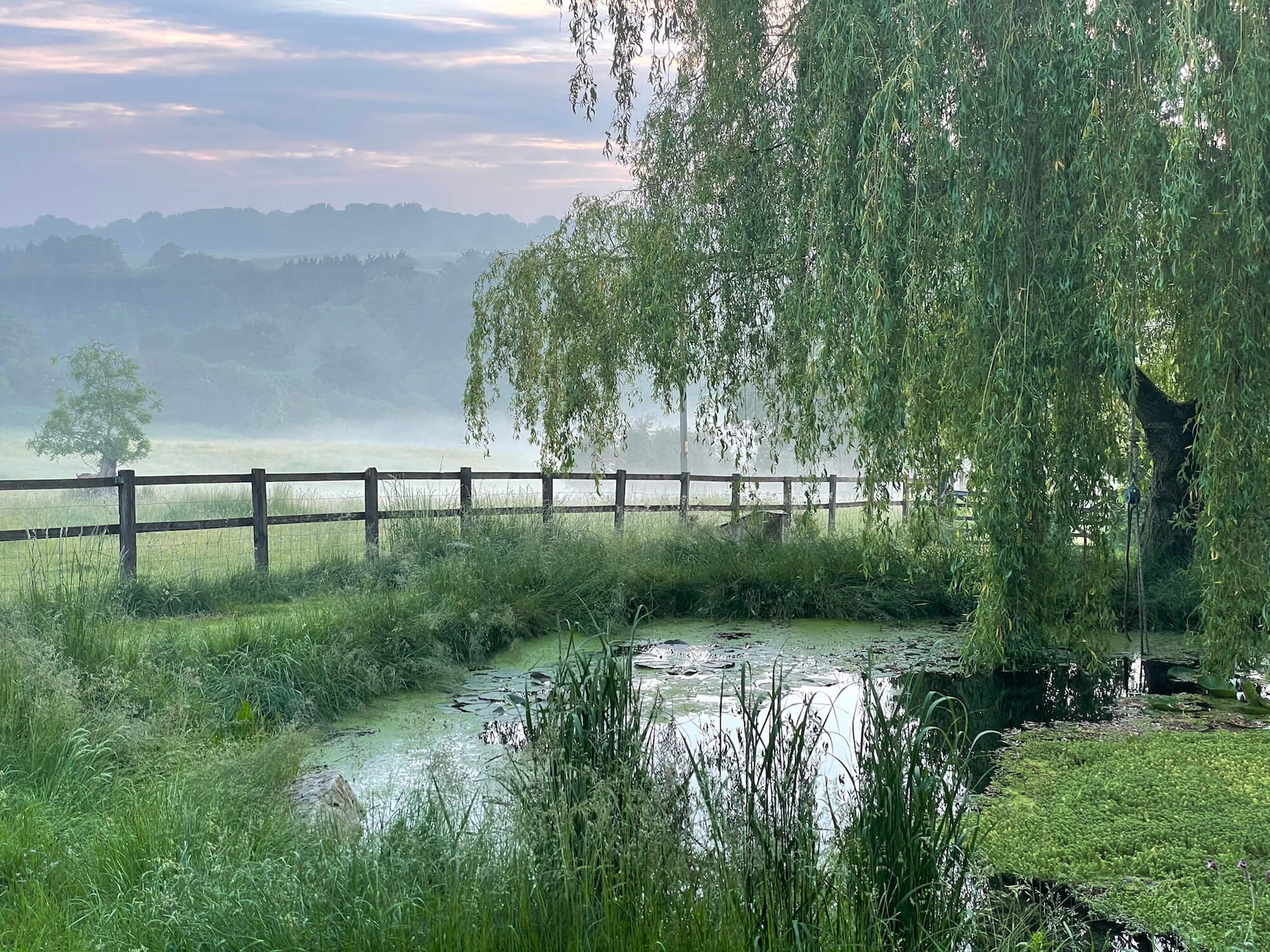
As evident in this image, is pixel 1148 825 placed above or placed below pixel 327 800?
below

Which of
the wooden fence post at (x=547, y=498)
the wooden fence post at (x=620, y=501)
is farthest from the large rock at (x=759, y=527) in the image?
the wooden fence post at (x=547, y=498)

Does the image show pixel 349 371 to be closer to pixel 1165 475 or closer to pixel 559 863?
pixel 1165 475

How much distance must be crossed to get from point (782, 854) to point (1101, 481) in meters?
4.31

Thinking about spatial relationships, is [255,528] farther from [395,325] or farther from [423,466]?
[395,325]

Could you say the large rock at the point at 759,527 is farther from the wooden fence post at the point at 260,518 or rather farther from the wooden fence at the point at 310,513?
the wooden fence post at the point at 260,518

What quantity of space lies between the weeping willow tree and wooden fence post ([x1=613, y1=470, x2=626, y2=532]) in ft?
16.7

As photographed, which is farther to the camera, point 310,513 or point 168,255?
point 168,255

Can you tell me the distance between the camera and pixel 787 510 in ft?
45.7

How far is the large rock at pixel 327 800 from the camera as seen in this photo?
362 cm

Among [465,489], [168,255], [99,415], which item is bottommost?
[465,489]

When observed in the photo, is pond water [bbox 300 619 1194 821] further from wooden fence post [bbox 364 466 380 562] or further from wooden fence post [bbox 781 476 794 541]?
wooden fence post [bbox 364 466 380 562]

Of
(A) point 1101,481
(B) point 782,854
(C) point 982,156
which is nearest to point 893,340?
(C) point 982,156

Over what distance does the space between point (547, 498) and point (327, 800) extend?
336 inches

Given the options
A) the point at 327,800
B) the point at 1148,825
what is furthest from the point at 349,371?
the point at 1148,825
